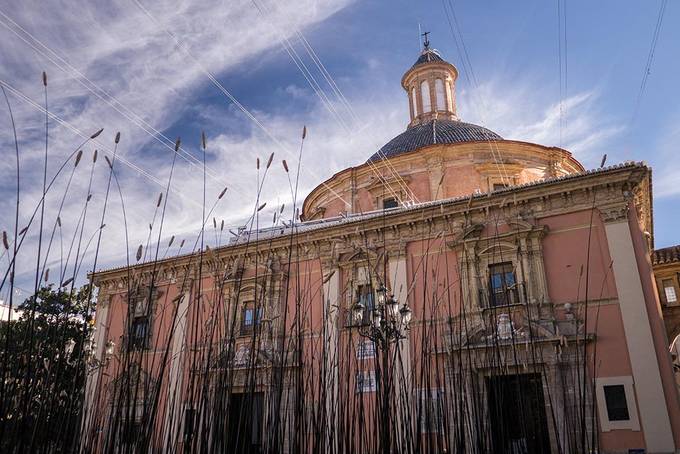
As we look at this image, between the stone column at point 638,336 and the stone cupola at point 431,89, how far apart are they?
9886 mm

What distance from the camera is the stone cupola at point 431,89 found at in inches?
734

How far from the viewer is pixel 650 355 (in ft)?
28.3

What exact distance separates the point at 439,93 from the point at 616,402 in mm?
13196

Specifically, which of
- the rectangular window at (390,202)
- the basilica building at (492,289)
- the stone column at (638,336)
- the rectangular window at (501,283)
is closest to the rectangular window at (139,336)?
the basilica building at (492,289)

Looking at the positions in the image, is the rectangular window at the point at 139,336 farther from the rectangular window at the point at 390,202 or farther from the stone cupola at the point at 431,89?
the stone cupola at the point at 431,89

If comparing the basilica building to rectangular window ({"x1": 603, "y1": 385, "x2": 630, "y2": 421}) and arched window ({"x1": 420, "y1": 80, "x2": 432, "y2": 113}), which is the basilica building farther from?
arched window ({"x1": 420, "y1": 80, "x2": 432, "y2": 113})

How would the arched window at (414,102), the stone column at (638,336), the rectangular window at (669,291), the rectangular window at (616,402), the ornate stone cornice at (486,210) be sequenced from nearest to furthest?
the stone column at (638,336) < the rectangular window at (616,402) < the ornate stone cornice at (486,210) < the rectangular window at (669,291) < the arched window at (414,102)

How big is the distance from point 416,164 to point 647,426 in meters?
9.10

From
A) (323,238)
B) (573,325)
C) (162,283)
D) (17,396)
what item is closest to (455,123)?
(323,238)

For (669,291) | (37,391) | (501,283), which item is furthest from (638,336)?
(669,291)

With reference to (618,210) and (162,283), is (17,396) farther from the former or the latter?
(162,283)

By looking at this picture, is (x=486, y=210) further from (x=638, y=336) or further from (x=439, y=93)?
(x=439, y=93)

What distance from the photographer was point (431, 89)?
747 inches

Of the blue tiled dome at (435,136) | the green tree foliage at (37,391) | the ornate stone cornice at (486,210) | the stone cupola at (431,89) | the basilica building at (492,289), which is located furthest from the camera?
the stone cupola at (431,89)
